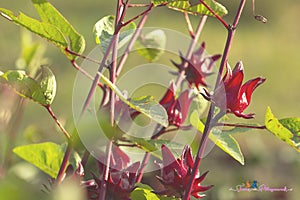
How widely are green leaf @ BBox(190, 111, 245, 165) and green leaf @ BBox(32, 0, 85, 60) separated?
0.41 feet

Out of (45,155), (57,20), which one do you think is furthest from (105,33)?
(45,155)

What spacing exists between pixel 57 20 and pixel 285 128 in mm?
218

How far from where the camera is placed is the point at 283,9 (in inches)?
287

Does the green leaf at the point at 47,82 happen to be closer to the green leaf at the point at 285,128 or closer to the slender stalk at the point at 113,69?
the slender stalk at the point at 113,69

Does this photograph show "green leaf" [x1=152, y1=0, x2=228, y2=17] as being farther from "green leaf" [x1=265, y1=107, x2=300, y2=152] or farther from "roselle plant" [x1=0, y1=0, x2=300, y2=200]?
"green leaf" [x1=265, y1=107, x2=300, y2=152]

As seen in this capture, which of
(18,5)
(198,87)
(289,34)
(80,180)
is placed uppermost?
(289,34)

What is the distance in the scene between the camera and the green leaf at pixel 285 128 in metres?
0.52

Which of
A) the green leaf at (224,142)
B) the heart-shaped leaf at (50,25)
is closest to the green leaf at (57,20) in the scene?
the heart-shaped leaf at (50,25)

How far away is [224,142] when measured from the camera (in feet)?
1.90

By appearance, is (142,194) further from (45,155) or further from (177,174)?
(45,155)

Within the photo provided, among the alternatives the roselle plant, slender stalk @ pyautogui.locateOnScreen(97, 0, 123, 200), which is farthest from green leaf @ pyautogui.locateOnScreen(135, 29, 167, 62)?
slender stalk @ pyautogui.locateOnScreen(97, 0, 123, 200)

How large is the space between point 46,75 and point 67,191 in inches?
13.4

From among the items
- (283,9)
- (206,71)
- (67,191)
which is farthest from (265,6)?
(67,191)

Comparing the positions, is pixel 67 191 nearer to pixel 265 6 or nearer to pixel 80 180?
pixel 80 180
